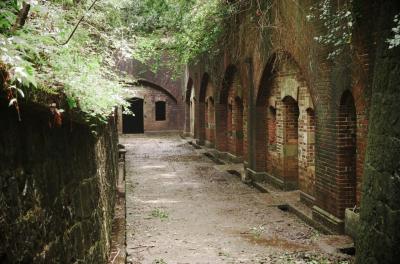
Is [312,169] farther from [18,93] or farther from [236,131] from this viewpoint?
[18,93]

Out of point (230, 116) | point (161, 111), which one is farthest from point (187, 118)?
point (230, 116)

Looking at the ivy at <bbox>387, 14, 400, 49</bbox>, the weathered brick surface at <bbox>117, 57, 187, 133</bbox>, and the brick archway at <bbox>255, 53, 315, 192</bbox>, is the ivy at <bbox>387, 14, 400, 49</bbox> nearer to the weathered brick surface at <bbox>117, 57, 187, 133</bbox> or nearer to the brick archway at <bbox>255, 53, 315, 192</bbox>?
the brick archway at <bbox>255, 53, 315, 192</bbox>

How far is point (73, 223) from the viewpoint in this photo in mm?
3850

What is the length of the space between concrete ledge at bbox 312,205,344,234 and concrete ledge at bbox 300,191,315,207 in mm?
852

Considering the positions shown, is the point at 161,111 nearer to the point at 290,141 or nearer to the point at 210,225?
the point at 290,141

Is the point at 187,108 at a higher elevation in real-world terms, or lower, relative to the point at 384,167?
higher

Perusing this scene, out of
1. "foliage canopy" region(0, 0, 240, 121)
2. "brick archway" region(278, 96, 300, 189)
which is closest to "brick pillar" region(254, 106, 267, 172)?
"brick archway" region(278, 96, 300, 189)

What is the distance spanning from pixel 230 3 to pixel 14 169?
38.7 ft

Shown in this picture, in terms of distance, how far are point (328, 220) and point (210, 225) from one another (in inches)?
82.9

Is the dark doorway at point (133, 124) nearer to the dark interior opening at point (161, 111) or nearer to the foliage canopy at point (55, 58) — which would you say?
the dark interior opening at point (161, 111)

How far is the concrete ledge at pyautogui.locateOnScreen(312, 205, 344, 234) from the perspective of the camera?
786 cm

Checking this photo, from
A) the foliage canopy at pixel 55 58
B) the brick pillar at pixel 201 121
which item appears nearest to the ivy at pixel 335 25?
the foliage canopy at pixel 55 58

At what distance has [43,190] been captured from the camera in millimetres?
3008

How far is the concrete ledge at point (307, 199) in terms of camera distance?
9.66 m
